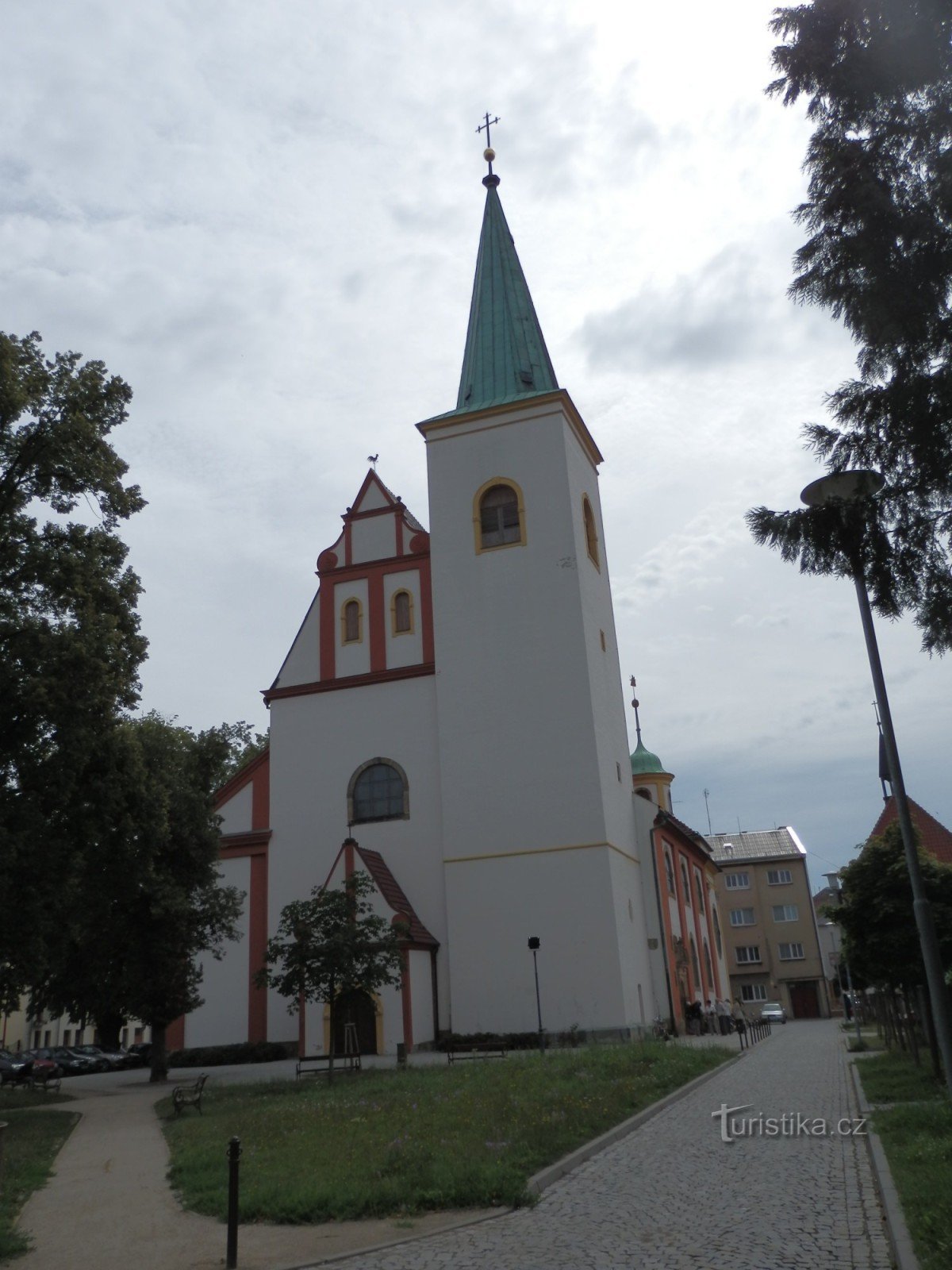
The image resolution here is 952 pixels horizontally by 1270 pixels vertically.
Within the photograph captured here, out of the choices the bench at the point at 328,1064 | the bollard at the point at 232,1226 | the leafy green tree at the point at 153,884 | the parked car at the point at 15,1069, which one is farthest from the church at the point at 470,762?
the bollard at the point at 232,1226

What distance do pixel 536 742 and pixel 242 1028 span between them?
11.3 m

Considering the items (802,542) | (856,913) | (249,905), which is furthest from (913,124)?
(249,905)

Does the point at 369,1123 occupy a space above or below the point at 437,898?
below

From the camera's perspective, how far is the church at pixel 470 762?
2869 cm

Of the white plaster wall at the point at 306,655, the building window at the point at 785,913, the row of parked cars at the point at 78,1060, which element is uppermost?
the white plaster wall at the point at 306,655

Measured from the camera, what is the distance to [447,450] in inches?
1364

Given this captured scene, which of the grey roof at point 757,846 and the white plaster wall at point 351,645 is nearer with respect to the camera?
the white plaster wall at point 351,645

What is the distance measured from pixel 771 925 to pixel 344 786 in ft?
169

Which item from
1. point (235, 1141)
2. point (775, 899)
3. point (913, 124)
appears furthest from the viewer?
point (775, 899)

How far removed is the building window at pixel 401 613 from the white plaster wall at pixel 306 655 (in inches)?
67.7

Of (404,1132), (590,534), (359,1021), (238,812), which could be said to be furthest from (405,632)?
(404,1132)

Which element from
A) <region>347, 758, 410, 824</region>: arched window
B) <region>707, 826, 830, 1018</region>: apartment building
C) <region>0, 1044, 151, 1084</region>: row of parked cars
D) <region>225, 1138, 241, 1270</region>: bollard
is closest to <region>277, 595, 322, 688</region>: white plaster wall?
<region>347, 758, 410, 824</region>: arched window

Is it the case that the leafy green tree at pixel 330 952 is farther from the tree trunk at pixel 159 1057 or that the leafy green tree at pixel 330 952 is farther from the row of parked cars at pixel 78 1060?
the row of parked cars at pixel 78 1060

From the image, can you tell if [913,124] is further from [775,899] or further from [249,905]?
[775,899]
